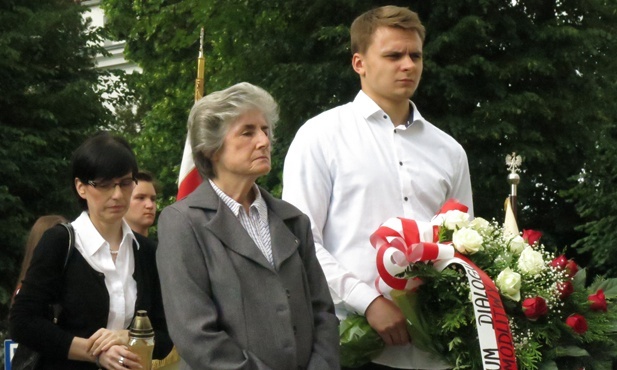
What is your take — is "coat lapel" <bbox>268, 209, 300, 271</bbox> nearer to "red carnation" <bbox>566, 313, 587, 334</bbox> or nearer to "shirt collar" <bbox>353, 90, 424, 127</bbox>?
"shirt collar" <bbox>353, 90, 424, 127</bbox>

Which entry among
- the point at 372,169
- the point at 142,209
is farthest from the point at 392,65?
the point at 142,209

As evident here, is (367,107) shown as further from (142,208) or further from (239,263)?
(142,208)

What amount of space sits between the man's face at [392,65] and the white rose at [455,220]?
59 cm

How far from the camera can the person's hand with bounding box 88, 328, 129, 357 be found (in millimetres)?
4609

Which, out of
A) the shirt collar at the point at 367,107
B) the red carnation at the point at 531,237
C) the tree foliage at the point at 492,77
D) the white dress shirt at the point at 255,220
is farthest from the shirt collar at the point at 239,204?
the tree foliage at the point at 492,77

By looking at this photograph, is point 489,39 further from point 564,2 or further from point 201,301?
point 201,301

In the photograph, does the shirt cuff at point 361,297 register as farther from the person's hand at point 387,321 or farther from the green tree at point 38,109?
the green tree at point 38,109

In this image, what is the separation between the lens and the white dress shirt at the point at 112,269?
15.6 ft

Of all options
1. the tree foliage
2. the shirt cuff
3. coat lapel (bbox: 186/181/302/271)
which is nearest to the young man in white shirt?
the shirt cuff

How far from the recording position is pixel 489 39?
1580 cm

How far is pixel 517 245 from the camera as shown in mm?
4930

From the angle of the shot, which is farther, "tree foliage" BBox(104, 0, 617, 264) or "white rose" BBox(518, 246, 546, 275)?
"tree foliage" BBox(104, 0, 617, 264)

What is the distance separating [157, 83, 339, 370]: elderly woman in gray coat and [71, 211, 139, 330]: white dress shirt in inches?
22.4

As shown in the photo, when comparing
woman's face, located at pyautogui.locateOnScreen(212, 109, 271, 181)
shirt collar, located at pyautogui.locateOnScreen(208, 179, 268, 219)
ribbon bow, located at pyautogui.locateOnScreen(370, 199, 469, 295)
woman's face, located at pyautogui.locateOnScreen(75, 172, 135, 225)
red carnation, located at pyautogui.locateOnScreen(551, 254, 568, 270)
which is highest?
woman's face, located at pyautogui.locateOnScreen(212, 109, 271, 181)
